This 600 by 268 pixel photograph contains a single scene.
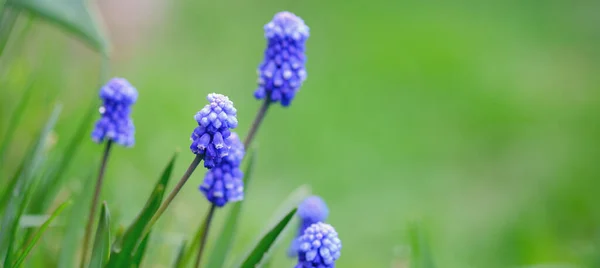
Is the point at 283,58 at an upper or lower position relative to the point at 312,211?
upper

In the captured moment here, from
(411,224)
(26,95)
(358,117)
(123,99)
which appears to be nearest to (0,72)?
(26,95)

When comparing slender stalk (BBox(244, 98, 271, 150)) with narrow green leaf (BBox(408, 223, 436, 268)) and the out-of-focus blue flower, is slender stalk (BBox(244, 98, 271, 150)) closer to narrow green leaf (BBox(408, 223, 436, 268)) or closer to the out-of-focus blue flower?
the out-of-focus blue flower

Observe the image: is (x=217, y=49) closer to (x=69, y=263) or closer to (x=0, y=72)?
(x=0, y=72)

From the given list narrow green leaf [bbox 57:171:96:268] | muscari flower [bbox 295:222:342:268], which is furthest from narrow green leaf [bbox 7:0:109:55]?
muscari flower [bbox 295:222:342:268]

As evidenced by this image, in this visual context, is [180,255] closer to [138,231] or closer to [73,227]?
[138,231]

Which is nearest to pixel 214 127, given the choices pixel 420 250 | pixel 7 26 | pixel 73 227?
pixel 73 227

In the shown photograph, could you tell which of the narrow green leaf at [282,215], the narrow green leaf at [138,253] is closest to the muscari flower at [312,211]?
the narrow green leaf at [282,215]
